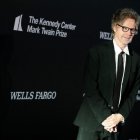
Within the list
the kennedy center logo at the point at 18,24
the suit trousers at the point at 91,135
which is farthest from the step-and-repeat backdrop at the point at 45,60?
the suit trousers at the point at 91,135

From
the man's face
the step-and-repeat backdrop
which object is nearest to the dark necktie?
the man's face

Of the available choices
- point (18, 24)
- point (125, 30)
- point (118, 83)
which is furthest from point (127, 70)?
point (18, 24)

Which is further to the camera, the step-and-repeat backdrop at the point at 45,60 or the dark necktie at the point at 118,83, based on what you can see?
the step-and-repeat backdrop at the point at 45,60

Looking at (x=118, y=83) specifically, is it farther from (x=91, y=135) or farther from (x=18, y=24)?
(x=18, y=24)

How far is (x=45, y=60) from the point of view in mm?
3992

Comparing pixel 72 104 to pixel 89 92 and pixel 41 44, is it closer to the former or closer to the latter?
pixel 41 44

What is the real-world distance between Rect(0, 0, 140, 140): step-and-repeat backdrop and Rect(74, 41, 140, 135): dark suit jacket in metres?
1.31

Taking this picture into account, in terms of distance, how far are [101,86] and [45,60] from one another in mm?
1570

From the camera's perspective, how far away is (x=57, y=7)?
4035 mm

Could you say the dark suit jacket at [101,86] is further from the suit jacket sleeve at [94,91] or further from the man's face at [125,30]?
the man's face at [125,30]

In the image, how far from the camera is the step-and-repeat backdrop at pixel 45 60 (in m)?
3.68

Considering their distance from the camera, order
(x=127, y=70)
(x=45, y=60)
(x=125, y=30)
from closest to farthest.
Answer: (x=125, y=30), (x=127, y=70), (x=45, y=60)

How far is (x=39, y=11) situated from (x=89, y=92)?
161 cm

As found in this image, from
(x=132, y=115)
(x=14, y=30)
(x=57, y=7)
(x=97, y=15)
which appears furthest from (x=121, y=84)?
(x=132, y=115)
